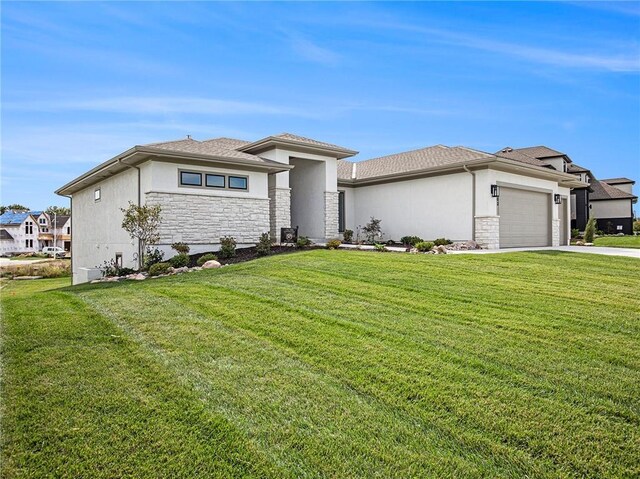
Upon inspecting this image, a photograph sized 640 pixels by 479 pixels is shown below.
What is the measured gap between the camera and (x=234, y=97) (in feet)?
45.9

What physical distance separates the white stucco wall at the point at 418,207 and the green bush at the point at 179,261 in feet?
32.7

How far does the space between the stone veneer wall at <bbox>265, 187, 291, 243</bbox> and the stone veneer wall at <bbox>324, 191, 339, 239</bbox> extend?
2.11 metres

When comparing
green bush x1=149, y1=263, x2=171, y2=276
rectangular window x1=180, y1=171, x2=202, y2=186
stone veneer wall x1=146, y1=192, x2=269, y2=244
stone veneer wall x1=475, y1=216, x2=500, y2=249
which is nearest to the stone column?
stone veneer wall x1=146, y1=192, x2=269, y2=244

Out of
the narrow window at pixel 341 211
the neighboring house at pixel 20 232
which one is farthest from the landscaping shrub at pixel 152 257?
the neighboring house at pixel 20 232

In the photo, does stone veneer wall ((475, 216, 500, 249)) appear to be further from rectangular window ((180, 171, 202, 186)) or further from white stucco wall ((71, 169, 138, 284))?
white stucco wall ((71, 169, 138, 284))

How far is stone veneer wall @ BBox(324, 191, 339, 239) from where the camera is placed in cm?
1886

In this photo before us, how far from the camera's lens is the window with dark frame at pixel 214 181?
1488 cm

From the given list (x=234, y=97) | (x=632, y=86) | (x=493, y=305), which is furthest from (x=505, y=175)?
(x=493, y=305)

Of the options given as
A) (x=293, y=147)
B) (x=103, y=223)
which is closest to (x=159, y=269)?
(x=103, y=223)

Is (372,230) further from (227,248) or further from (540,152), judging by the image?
(540,152)

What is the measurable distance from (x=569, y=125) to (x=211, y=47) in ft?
53.8

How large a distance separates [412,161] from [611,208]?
26773mm

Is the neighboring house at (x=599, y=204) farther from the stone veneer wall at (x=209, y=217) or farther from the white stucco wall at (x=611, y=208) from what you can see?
the stone veneer wall at (x=209, y=217)

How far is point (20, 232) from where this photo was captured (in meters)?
57.2
